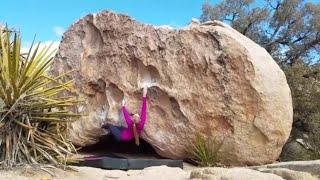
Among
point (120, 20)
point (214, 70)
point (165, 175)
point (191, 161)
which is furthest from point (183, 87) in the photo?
point (165, 175)

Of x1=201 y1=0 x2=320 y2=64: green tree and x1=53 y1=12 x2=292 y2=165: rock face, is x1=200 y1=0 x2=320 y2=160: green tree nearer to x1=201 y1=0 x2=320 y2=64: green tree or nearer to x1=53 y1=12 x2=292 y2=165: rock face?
x1=201 y1=0 x2=320 y2=64: green tree

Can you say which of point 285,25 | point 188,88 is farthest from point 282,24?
point 188,88

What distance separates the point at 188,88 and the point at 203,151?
141 centimetres

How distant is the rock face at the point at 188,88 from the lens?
11250 millimetres

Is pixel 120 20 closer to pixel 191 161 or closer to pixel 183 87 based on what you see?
pixel 183 87

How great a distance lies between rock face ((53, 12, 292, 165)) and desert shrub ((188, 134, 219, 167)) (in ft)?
0.36

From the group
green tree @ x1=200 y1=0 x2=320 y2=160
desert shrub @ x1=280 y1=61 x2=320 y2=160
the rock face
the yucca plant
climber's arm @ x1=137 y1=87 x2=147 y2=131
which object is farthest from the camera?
green tree @ x1=200 y1=0 x2=320 y2=160

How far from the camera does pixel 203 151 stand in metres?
11.3

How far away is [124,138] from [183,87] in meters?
1.78

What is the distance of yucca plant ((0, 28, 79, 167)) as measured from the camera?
7.44 metres

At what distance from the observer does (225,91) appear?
11320mm

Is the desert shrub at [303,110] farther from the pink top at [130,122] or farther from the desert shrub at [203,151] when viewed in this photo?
the pink top at [130,122]

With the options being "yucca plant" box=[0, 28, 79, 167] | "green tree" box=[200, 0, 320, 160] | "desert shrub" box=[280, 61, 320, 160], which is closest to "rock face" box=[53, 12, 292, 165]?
"yucca plant" box=[0, 28, 79, 167]

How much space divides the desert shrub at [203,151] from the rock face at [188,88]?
110 mm
